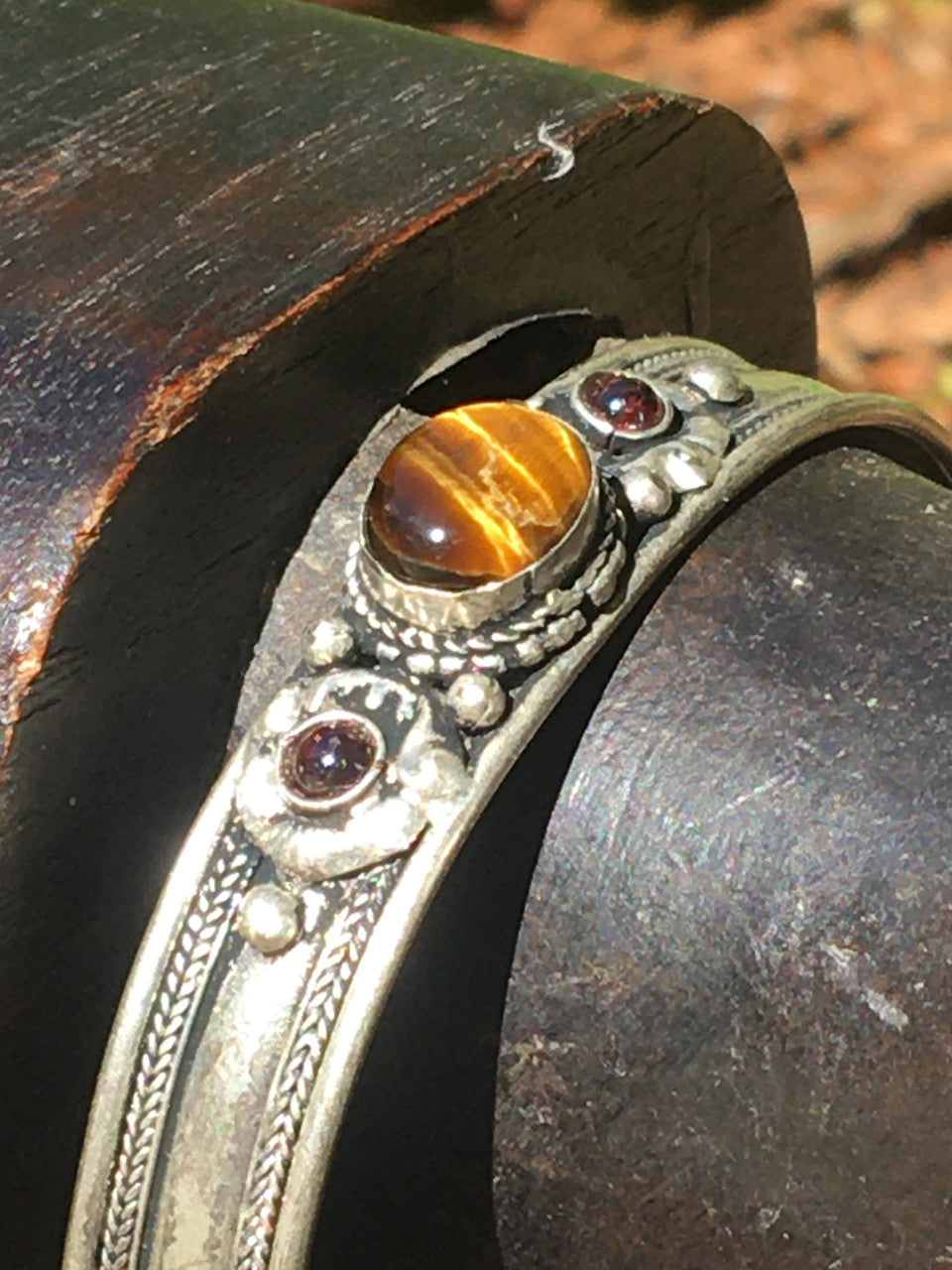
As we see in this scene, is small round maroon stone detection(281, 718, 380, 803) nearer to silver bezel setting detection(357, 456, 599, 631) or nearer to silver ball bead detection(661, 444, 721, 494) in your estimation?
silver bezel setting detection(357, 456, 599, 631)

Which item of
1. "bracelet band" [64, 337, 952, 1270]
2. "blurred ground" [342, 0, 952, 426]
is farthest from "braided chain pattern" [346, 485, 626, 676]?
"blurred ground" [342, 0, 952, 426]

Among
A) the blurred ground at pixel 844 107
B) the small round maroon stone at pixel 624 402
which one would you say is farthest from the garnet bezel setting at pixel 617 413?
the blurred ground at pixel 844 107

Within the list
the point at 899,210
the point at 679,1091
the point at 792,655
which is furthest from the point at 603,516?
the point at 899,210

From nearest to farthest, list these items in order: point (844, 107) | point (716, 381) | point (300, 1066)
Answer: point (300, 1066) → point (716, 381) → point (844, 107)

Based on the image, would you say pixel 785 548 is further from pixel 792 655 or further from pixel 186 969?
pixel 186 969

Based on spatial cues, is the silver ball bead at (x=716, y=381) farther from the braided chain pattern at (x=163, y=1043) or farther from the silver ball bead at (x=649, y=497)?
the braided chain pattern at (x=163, y=1043)

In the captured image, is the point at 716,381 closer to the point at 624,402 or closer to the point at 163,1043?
the point at 624,402

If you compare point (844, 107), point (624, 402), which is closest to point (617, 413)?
point (624, 402)
